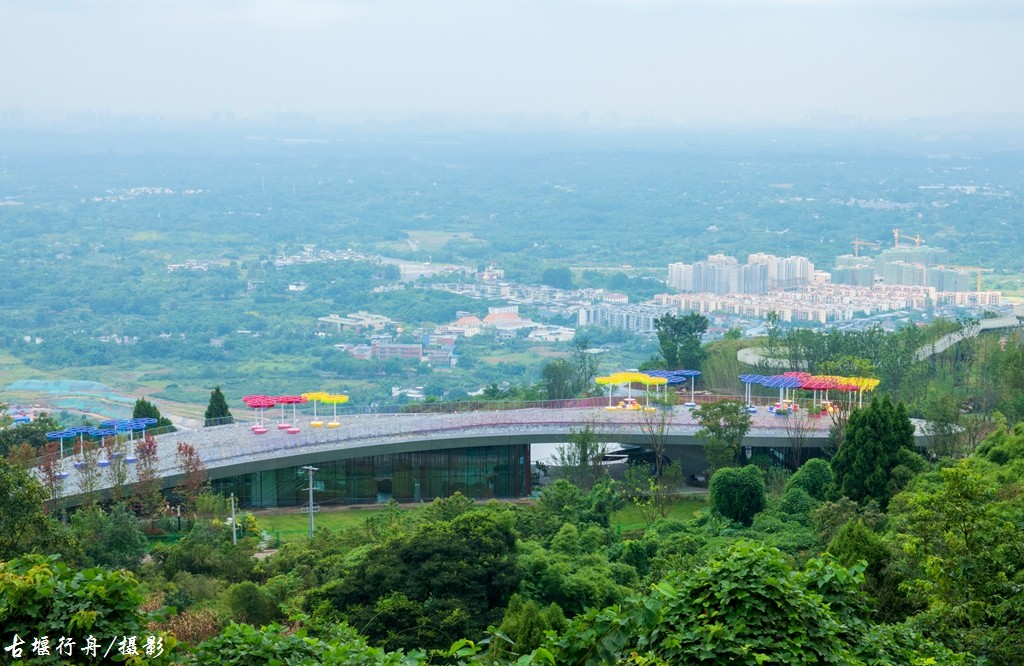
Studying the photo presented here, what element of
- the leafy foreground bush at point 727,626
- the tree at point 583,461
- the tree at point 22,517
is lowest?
the tree at point 583,461

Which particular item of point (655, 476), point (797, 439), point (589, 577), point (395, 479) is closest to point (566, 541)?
point (589, 577)

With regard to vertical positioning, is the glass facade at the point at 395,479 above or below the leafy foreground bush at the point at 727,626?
below

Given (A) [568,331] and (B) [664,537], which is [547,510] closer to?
(B) [664,537]

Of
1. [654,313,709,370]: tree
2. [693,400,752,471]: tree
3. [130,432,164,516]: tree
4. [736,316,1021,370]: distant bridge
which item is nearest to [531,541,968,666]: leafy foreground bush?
[130,432,164,516]: tree

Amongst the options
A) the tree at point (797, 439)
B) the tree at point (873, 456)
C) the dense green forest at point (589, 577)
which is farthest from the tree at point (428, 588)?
the tree at point (797, 439)

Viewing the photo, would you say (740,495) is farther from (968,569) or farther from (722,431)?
(968,569)

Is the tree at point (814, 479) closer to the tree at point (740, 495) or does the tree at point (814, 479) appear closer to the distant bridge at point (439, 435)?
the tree at point (740, 495)

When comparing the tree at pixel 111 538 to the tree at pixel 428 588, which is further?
the tree at pixel 111 538
